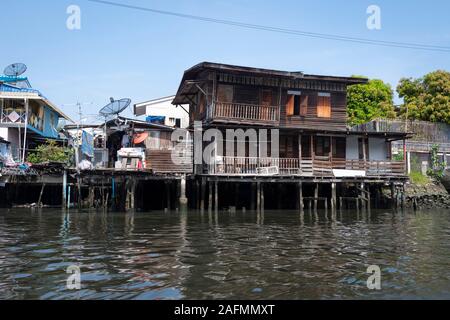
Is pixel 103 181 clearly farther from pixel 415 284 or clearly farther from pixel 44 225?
pixel 415 284

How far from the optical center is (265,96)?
23.5 m

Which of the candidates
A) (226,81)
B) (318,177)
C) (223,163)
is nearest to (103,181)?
(223,163)

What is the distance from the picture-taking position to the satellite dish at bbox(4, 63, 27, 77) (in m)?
28.1

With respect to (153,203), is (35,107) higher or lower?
higher

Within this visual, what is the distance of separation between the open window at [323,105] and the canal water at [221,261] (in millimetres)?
10650

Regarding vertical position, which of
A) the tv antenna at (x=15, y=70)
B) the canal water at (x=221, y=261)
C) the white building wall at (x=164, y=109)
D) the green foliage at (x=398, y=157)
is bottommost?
the canal water at (x=221, y=261)

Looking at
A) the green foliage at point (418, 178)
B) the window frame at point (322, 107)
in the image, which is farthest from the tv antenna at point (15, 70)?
the green foliage at point (418, 178)

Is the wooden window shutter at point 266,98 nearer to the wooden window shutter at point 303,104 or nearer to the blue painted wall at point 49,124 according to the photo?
the wooden window shutter at point 303,104

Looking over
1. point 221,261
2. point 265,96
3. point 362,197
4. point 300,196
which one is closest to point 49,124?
point 265,96

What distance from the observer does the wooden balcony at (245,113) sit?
72.8 ft

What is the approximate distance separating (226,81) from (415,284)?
1699cm

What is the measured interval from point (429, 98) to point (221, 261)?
104 ft

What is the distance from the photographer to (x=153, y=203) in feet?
83.3
